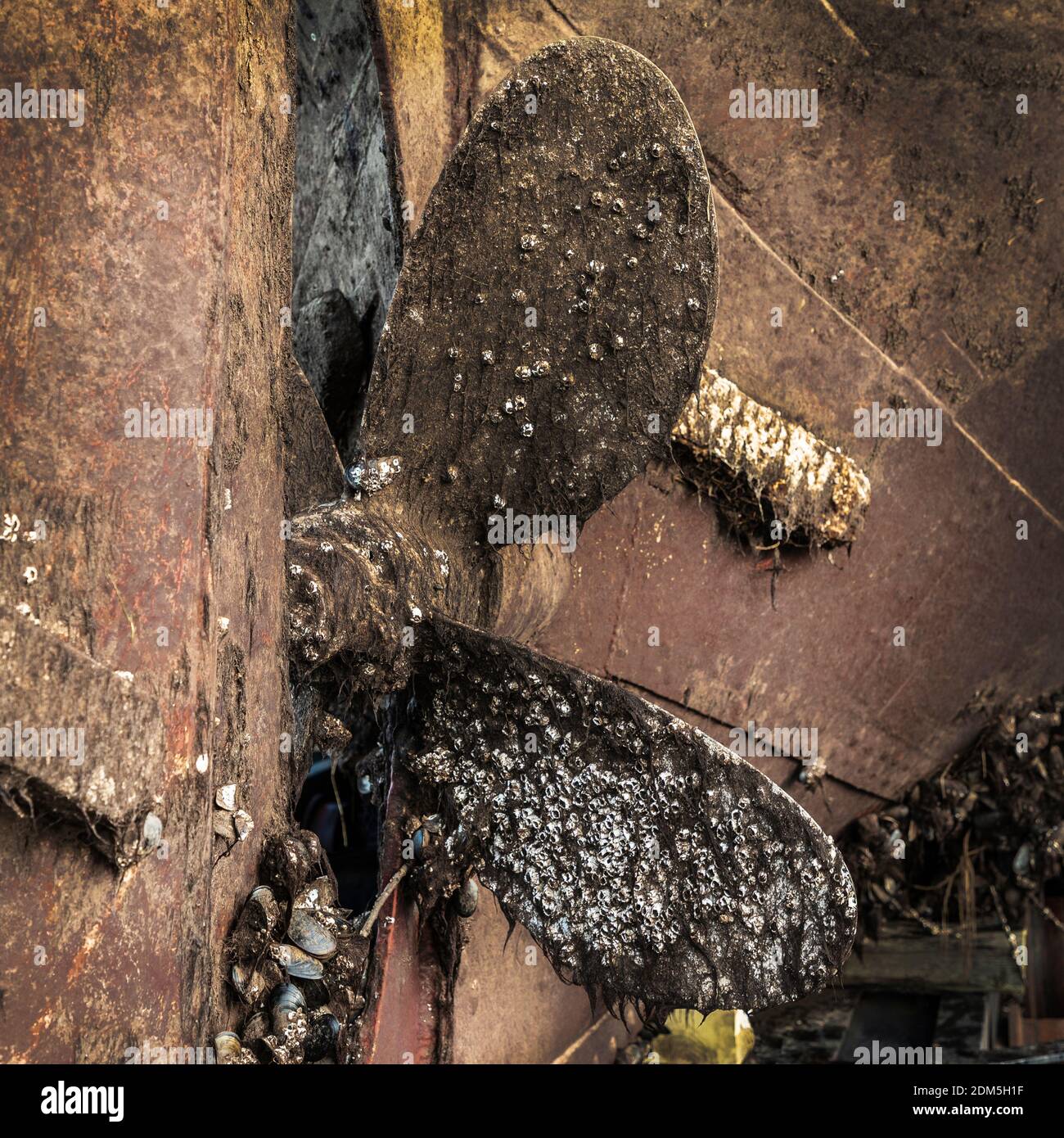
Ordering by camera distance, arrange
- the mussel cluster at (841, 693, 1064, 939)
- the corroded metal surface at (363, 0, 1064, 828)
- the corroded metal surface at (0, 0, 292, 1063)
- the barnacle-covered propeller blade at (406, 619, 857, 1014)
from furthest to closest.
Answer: the mussel cluster at (841, 693, 1064, 939) < the corroded metal surface at (363, 0, 1064, 828) < the barnacle-covered propeller blade at (406, 619, 857, 1014) < the corroded metal surface at (0, 0, 292, 1063)

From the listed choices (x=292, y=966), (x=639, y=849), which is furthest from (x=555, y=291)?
(x=292, y=966)

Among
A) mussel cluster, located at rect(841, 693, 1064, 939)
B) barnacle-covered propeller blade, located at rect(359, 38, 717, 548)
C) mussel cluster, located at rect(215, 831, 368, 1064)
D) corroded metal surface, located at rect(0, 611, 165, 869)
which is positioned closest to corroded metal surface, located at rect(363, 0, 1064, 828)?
mussel cluster, located at rect(841, 693, 1064, 939)

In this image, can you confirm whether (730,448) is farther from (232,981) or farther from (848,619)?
(232,981)

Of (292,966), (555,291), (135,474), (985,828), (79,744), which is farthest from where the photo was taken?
(985,828)

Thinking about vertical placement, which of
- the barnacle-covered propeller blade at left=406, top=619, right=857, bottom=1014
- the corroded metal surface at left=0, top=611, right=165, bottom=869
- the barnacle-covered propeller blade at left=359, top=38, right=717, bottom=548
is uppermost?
the barnacle-covered propeller blade at left=359, top=38, right=717, bottom=548

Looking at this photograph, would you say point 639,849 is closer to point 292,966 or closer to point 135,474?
point 292,966

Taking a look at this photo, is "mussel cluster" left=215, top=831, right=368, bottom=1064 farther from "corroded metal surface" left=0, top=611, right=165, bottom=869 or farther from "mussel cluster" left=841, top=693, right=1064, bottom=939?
"mussel cluster" left=841, top=693, right=1064, bottom=939
